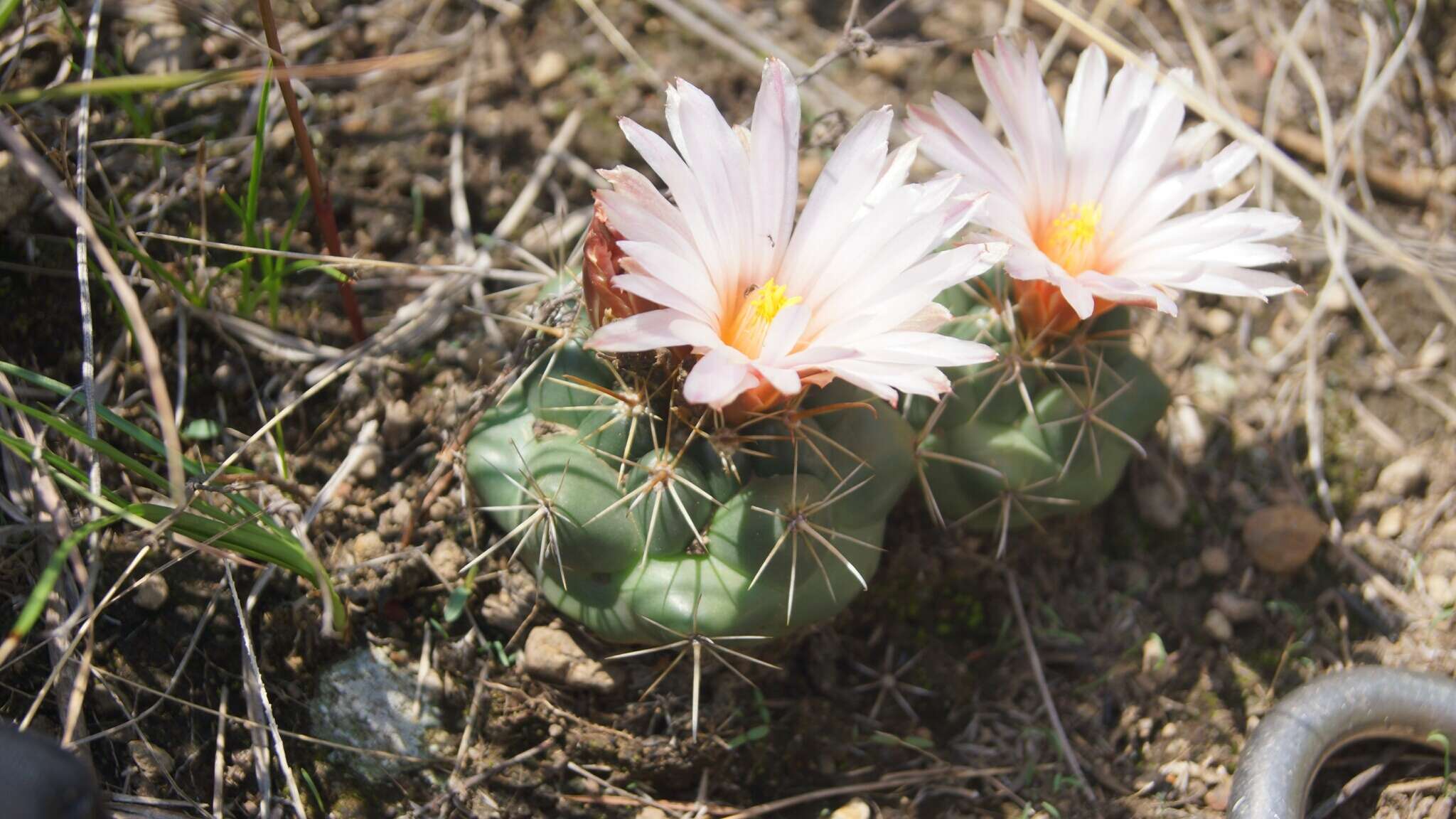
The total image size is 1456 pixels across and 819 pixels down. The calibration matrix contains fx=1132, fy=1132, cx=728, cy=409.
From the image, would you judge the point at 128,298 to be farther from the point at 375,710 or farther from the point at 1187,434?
the point at 1187,434

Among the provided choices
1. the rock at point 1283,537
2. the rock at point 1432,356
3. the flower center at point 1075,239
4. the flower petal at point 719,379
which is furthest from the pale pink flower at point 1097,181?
the rock at point 1432,356

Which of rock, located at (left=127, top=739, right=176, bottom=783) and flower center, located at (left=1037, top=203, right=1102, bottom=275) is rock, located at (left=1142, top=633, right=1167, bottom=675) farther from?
rock, located at (left=127, top=739, right=176, bottom=783)

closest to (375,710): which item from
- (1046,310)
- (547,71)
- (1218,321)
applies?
(1046,310)

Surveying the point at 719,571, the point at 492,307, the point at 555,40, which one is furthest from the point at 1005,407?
the point at 555,40

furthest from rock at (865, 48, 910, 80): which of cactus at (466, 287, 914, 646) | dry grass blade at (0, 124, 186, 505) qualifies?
dry grass blade at (0, 124, 186, 505)

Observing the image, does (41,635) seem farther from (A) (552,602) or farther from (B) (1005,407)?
(B) (1005,407)
